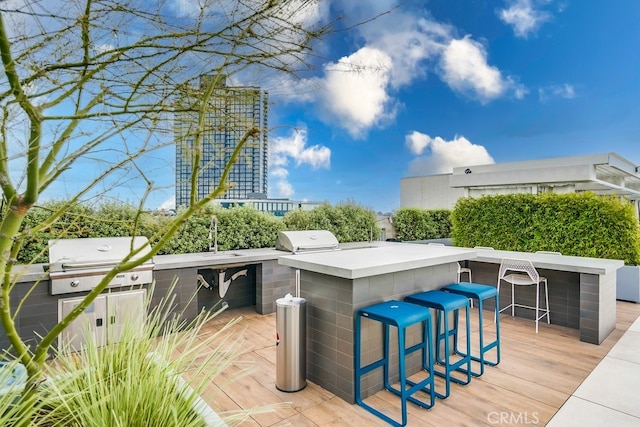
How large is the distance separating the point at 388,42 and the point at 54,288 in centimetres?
916

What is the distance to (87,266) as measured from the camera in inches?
139

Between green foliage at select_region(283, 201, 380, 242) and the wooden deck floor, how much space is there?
258 centimetres

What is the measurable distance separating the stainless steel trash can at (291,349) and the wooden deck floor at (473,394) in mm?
87

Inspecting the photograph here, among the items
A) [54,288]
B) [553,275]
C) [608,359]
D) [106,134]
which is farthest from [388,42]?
[106,134]

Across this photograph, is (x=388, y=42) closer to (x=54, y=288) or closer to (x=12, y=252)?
(x=54, y=288)

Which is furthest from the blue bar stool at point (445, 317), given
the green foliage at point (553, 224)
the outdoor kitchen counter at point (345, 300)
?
the green foliage at point (553, 224)

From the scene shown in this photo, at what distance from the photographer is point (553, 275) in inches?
188

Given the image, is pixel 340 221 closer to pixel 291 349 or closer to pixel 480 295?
pixel 480 295

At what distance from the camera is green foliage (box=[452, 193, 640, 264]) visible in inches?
221

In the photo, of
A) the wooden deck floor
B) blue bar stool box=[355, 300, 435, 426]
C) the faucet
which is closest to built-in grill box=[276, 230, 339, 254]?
the faucet

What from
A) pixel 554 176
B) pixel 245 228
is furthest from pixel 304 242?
pixel 554 176

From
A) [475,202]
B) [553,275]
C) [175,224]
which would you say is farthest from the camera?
[475,202]

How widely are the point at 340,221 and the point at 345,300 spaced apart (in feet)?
13.4

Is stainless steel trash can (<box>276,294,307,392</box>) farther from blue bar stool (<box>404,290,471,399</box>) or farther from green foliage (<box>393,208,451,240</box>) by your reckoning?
green foliage (<box>393,208,451,240</box>)
